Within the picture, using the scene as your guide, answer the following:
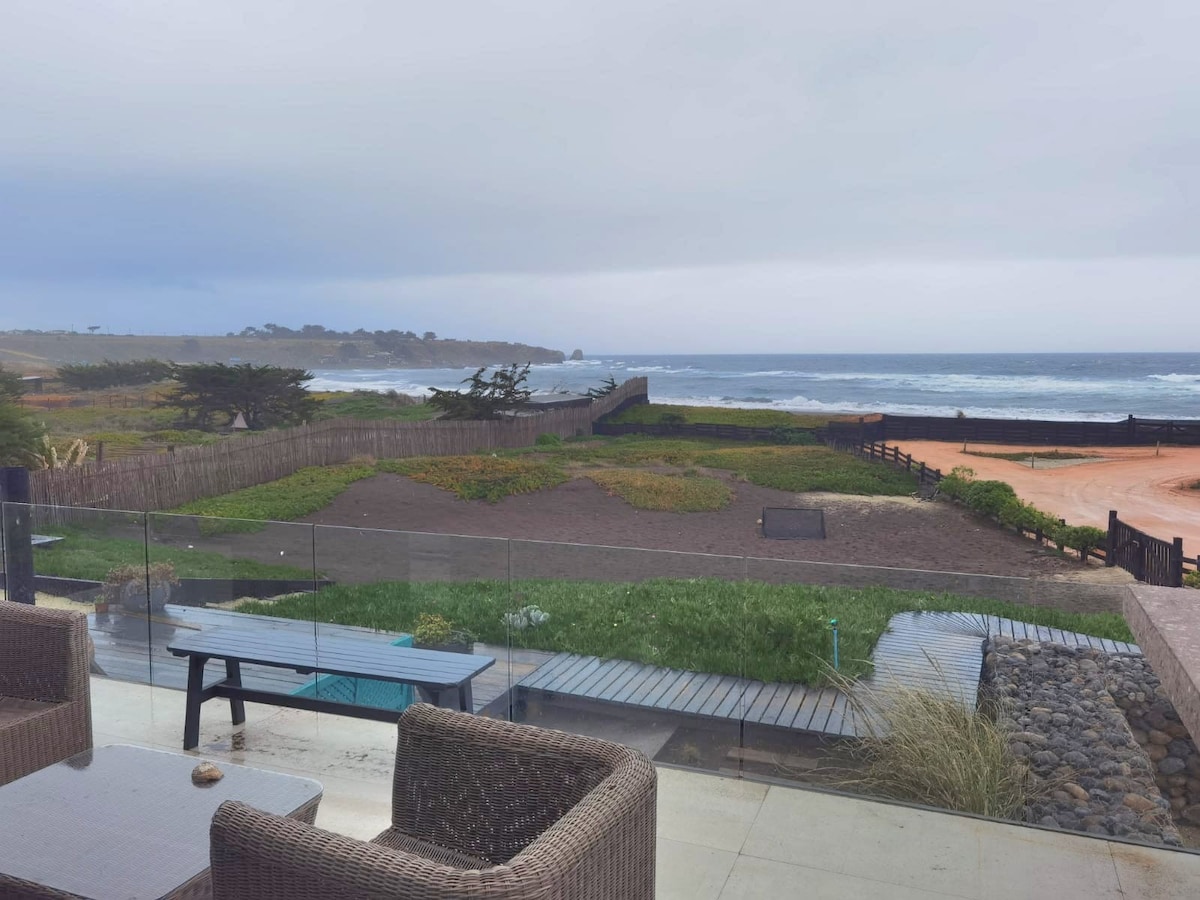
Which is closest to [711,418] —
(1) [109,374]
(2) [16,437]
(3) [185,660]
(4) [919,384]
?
(2) [16,437]

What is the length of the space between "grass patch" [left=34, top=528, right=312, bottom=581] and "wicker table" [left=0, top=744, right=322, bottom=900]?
1.71 m

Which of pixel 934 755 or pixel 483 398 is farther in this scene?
pixel 483 398

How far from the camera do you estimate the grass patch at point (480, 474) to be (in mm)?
22422

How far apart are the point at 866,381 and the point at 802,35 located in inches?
1951

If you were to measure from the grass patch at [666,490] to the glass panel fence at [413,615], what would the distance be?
1620 centimetres

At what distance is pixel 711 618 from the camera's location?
3732 millimetres

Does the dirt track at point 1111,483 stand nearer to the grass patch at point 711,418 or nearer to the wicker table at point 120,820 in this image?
the grass patch at point 711,418

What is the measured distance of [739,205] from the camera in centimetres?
4841

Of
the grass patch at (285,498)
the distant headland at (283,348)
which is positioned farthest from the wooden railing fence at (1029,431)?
the distant headland at (283,348)

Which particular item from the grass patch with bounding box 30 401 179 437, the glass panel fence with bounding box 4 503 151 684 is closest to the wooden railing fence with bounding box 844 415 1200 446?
the grass patch with bounding box 30 401 179 437

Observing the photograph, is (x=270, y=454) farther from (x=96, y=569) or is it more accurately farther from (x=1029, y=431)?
(x=1029, y=431)

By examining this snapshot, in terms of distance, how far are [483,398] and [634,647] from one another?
29281 mm

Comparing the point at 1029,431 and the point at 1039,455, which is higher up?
the point at 1029,431

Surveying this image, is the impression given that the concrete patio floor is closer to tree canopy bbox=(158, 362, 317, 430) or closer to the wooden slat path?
the wooden slat path
